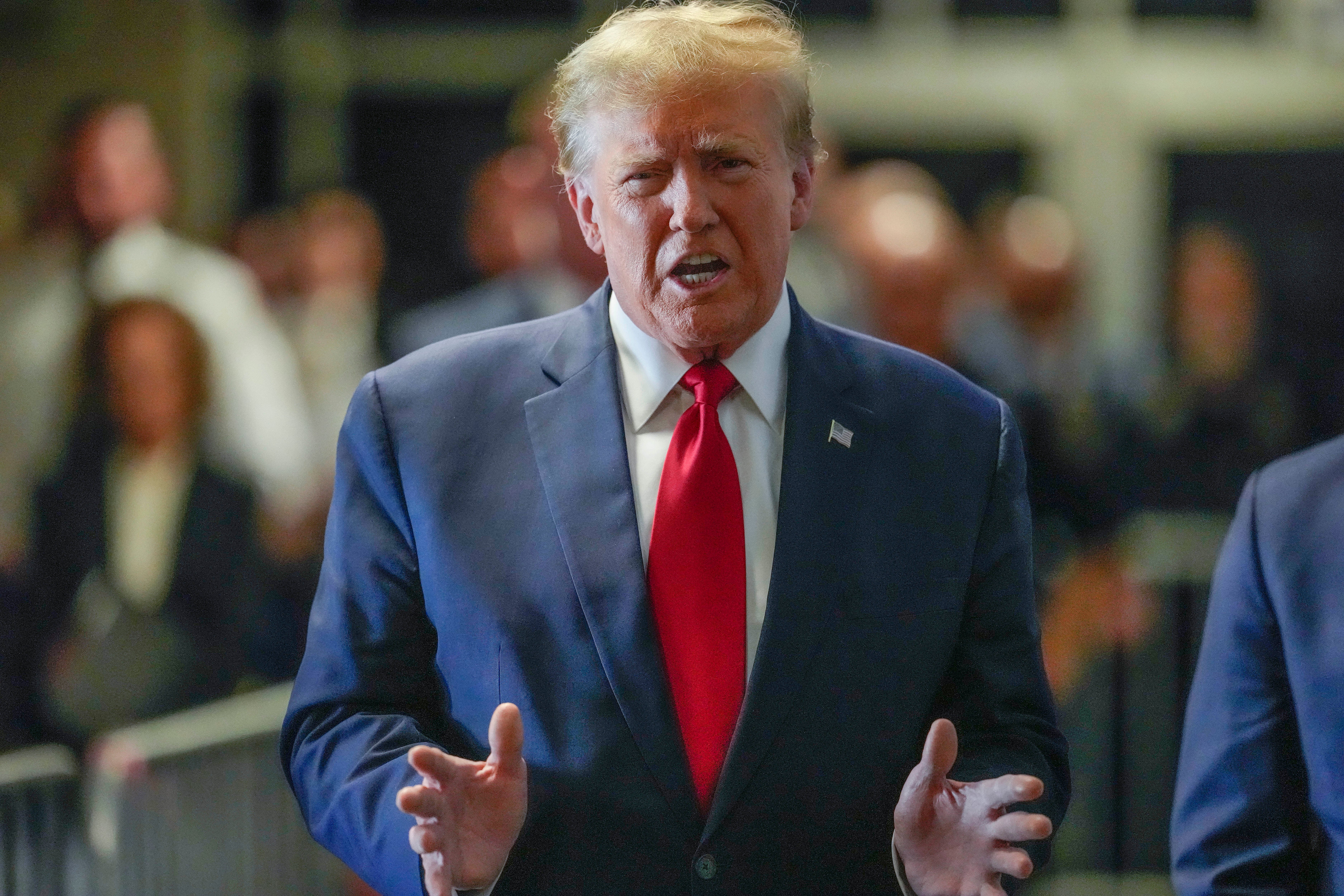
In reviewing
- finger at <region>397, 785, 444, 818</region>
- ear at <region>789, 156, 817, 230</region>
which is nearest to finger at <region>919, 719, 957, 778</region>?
finger at <region>397, 785, 444, 818</region>

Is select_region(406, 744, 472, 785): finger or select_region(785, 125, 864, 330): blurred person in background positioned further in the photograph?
select_region(785, 125, 864, 330): blurred person in background

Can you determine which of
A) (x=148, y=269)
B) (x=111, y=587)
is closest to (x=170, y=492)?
(x=111, y=587)

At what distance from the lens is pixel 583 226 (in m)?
2.35

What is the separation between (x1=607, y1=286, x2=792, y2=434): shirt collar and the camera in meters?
2.31

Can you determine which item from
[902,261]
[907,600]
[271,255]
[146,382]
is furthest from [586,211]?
[271,255]

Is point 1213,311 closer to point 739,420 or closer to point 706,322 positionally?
point 739,420

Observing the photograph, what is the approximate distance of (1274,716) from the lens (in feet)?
7.90

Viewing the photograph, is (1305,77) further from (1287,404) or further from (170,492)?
(170,492)

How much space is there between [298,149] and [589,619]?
309 inches

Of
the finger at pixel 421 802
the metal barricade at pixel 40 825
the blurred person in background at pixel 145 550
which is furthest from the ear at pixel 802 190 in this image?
the blurred person in background at pixel 145 550

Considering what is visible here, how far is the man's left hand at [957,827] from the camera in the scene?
207 centimetres

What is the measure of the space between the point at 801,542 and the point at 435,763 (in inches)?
20.8

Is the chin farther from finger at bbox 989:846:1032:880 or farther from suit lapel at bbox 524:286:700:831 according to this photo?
finger at bbox 989:846:1032:880

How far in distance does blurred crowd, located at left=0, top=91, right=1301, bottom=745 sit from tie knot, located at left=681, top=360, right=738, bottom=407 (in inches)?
58.0
